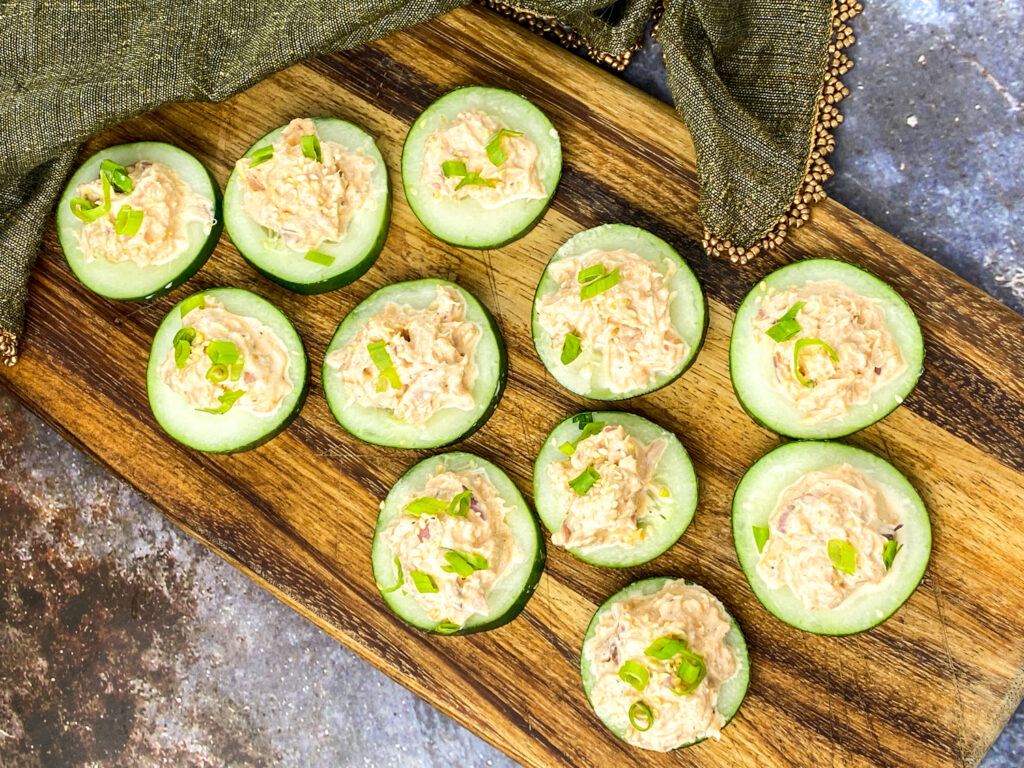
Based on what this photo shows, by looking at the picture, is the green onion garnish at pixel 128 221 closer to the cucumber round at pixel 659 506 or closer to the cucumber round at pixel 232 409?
the cucumber round at pixel 232 409

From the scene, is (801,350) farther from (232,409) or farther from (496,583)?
(232,409)

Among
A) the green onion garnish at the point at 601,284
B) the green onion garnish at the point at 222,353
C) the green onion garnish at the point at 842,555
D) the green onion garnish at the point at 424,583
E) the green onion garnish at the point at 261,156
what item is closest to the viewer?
the green onion garnish at the point at 842,555

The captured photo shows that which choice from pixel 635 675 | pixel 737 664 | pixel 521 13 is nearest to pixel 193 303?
pixel 521 13

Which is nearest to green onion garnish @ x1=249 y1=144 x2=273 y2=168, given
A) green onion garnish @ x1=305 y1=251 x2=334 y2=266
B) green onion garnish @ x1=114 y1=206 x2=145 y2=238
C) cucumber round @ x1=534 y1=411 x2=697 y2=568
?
green onion garnish @ x1=305 y1=251 x2=334 y2=266

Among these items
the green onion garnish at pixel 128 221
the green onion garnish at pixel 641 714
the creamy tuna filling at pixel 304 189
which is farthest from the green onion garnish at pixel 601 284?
the green onion garnish at pixel 128 221

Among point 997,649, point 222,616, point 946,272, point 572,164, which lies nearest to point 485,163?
point 572,164

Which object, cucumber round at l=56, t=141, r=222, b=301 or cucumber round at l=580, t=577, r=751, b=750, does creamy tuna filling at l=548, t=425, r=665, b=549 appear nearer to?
cucumber round at l=580, t=577, r=751, b=750
